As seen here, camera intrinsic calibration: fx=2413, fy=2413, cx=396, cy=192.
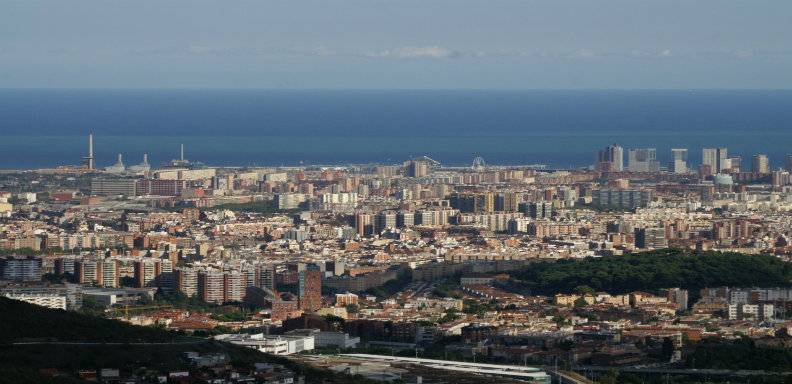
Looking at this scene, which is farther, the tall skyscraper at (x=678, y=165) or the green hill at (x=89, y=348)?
the tall skyscraper at (x=678, y=165)

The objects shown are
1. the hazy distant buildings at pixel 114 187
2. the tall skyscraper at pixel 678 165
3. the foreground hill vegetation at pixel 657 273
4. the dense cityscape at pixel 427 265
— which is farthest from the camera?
the tall skyscraper at pixel 678 165

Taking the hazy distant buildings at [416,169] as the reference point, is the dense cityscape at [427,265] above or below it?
below

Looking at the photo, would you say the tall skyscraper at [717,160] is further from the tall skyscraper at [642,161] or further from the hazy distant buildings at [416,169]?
the hazy distant buildings at [416,169]

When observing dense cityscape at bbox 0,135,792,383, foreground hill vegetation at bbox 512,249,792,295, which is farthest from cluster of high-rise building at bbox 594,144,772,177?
foreground hill vegetation at bbox 512,249,792,295

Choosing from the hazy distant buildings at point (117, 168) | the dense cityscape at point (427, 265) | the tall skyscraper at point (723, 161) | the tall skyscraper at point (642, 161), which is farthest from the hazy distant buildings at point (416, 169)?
the tall skyscraper at point (723, 161)

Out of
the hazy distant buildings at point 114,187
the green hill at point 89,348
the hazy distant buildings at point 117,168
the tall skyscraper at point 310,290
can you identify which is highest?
the hazy distant buildings at point 117,168

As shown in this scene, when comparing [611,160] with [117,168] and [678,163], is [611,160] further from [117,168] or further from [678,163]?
[117,168]

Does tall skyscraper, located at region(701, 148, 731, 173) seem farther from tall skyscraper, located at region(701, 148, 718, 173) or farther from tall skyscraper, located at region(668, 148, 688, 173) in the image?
tall skyscraper, located at region(668, 148, 688, 173)

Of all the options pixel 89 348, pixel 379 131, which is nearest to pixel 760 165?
pixel 379 131

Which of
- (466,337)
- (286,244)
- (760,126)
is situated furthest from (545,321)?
(760,126)
